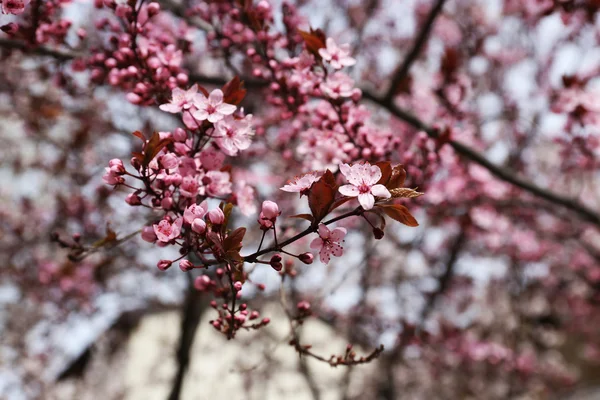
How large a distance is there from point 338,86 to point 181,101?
2.63 ft

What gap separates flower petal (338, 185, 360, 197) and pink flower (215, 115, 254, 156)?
535mm

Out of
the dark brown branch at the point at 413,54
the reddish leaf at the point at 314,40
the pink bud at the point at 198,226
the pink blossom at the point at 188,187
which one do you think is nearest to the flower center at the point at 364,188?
the pink bud at the point at 198,226

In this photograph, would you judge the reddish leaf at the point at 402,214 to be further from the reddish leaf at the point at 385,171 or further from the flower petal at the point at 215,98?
the flower petal at the point at 215,98

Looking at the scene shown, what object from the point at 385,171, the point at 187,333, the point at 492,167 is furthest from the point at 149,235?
the point at 187,333

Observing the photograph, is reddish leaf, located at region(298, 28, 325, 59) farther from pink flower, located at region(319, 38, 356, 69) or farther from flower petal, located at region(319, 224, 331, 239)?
flower petal, located at region(319, 224, 331, 239)

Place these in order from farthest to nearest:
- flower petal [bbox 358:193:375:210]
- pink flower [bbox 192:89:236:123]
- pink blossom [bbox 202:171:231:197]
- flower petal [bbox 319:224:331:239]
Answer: pink blossom [bbox 202:171:231:197] < pink flower [bbox 192:89:236:123] < flower petal [bbox 319:224:331:239] < flower petal [bbox 358:193:375:210]

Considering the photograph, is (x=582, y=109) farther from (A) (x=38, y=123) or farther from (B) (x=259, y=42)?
(A) (x=38, y=123)

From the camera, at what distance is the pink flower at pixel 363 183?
143 centimetres

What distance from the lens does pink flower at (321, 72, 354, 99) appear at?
221 cm

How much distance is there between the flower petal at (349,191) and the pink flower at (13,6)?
4.63 ft

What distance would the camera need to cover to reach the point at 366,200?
141cm

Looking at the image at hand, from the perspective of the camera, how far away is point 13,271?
6.93 m

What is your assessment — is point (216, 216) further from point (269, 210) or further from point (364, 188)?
point (364, 188)

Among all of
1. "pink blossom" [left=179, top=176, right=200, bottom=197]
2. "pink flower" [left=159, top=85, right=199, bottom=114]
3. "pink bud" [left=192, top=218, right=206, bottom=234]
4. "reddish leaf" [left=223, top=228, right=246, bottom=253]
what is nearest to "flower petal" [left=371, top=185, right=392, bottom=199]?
"reddish leaf" [left=223, top=228, right=246, bottom=253]
